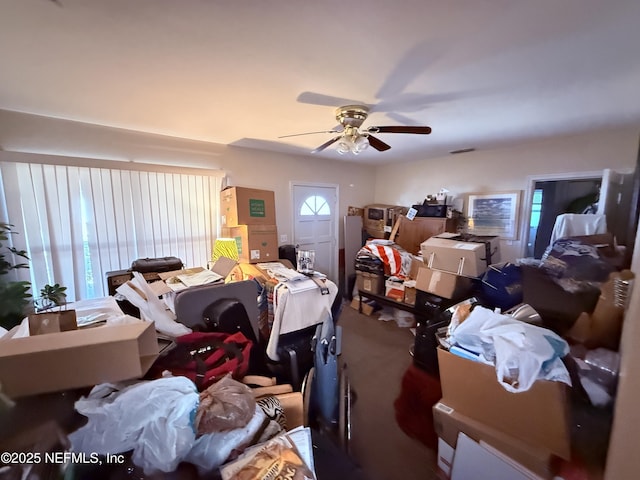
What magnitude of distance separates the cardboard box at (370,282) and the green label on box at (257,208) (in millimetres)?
1768

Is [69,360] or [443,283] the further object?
[443,283]

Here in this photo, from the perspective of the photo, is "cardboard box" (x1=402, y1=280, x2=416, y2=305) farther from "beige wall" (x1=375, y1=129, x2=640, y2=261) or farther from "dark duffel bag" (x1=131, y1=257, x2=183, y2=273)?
"dark duffel bag" (x1=131, y1=257, x2=183, y2=273)

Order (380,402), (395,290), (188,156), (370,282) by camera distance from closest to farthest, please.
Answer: (380,402) < (188,156) < (395,290) < (370,282)

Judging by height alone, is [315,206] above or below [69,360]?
above

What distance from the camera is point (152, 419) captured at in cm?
77

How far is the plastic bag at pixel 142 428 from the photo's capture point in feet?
2.44

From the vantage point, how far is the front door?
4199mm

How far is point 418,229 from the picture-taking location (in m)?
4.04

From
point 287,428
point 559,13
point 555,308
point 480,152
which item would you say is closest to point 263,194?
point 287,428

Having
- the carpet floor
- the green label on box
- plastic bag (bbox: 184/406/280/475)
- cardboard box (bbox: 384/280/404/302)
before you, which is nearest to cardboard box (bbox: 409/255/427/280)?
cardboard box (bbox: 384/280/404/302)

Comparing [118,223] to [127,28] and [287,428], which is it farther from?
[287,428]

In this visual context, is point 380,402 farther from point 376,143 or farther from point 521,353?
point 376,143

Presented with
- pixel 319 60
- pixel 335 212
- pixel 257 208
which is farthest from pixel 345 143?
pixel 335 212

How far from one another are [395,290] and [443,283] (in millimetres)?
835
